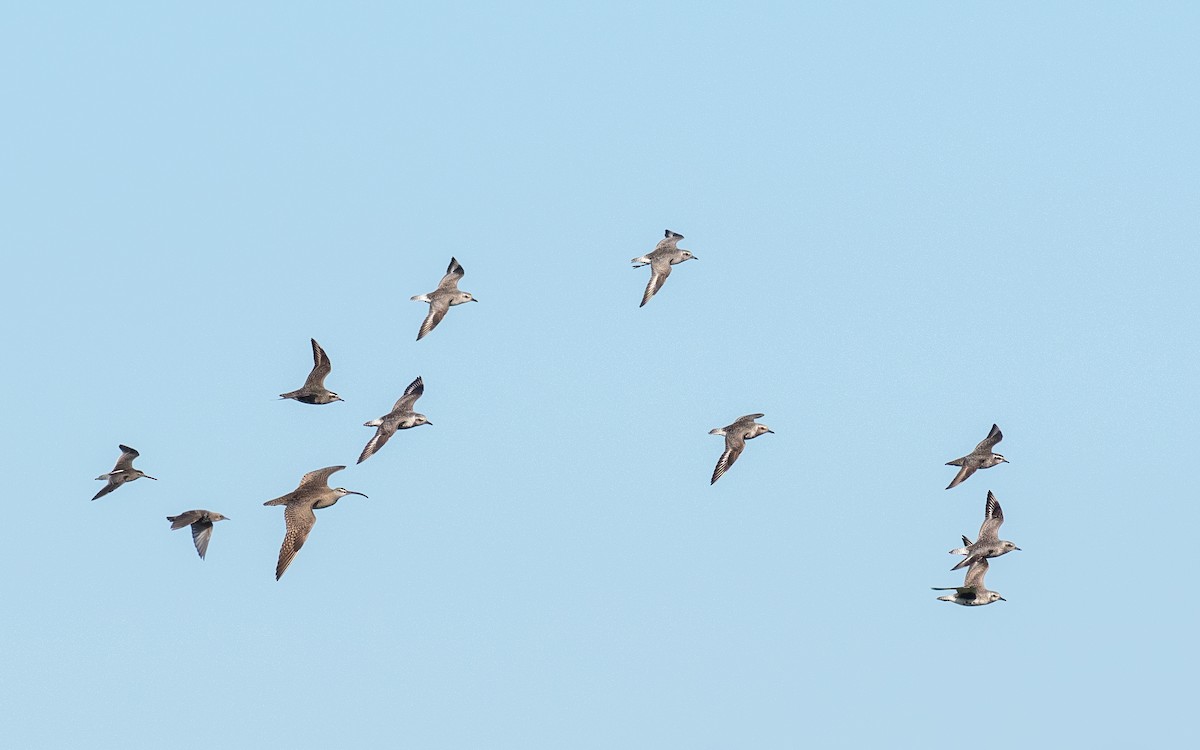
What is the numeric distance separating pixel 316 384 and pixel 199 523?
14.5 ft

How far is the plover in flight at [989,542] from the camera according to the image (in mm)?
45625

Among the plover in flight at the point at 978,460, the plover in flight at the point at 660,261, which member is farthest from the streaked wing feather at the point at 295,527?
the plover in flight at the point at 978,460

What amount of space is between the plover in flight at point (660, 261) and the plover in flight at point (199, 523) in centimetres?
1362

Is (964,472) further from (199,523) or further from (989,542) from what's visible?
(199,523)

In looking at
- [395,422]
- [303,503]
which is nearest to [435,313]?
[395,422]

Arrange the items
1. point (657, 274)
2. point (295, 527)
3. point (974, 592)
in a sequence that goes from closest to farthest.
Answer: point (295, 527)
point (974, 592)
point (657, 274)

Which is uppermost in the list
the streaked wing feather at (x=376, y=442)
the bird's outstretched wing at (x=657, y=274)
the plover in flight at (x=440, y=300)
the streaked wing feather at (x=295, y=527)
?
the bird's outstretched wing at (x=657, y=274)

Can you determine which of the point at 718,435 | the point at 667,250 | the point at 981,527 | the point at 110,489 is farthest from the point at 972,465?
the point at 110,489

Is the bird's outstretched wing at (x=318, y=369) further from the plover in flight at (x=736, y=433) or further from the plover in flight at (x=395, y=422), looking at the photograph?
the plover in flight at (x=736, y=433)

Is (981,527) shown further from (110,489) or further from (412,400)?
(110,489)

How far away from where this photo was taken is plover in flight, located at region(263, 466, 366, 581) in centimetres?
4006

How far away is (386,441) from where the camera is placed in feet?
155

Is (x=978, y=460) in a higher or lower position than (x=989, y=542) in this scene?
higher

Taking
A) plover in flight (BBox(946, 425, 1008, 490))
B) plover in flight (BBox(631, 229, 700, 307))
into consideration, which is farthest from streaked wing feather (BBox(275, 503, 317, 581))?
plover in flight (BBox(946, 425, 1008, 490))
